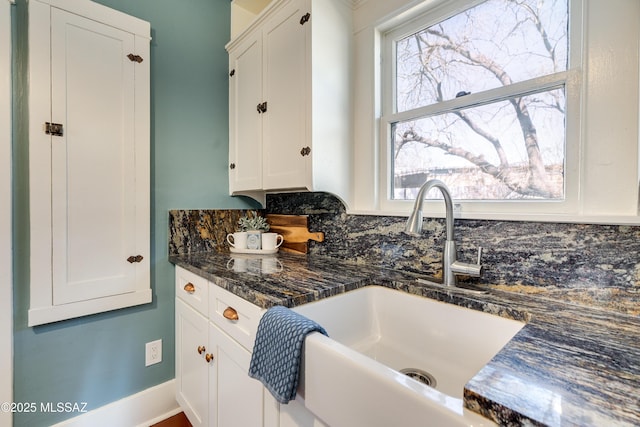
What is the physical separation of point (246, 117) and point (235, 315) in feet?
3.85

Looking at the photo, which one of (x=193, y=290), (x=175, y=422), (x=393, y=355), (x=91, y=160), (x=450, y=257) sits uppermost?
(x=91, y=160)

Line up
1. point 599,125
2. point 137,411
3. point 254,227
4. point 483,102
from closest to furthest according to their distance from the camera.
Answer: point 599,125 → point 483,102 → point 137,411 → point 254,227

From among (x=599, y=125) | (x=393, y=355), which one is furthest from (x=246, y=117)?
(x=599, y=125)

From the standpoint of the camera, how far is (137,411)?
5.01 ft

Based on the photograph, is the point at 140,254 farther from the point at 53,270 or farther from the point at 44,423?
the point at 44,423

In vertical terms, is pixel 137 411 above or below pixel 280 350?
below

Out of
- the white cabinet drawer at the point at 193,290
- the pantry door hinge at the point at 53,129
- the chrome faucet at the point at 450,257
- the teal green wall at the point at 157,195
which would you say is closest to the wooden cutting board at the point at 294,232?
the teal green wall at the point at 157,195

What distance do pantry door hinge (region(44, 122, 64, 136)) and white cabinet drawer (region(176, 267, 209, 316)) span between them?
826mm

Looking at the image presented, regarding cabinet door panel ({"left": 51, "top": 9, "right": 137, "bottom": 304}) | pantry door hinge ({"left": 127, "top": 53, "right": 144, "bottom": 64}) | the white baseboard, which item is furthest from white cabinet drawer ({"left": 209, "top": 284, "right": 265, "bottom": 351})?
pantry door hinge ({"left": 127, "top": 53, "right": 144, "bottom": 64})

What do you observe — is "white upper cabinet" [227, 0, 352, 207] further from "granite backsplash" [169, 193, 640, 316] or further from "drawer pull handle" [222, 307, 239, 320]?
"drawer pull handle" [222, 307, 239, 320]

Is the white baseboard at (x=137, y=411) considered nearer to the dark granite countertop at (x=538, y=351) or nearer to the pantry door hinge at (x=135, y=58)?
the dark granite countertop at (x=538, y=351)

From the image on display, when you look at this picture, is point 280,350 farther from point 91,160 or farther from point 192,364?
point 91,160

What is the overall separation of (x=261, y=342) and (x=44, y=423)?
133 centimetres

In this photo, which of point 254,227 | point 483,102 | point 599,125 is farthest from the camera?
point 254,227
